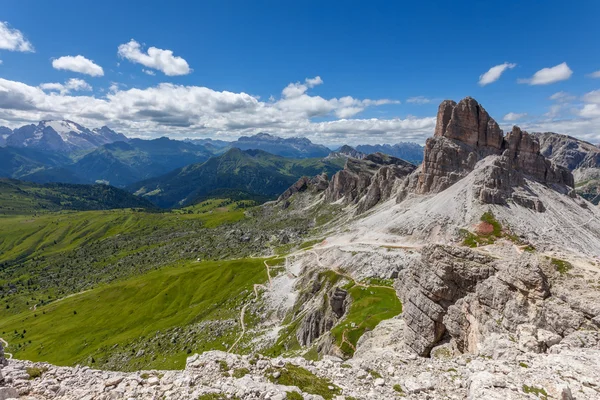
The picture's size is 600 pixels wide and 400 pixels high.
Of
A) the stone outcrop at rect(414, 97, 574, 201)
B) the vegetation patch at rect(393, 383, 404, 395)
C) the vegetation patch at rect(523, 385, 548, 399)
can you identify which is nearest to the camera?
the vegetation patch at rect(523, 385, 548, 399)

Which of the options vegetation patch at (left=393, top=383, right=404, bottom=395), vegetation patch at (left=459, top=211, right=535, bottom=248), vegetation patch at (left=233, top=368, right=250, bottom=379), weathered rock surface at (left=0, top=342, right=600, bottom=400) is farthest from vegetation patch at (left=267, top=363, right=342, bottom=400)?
vegetation patch at (left=459, top=211, right=535, bottom=248)

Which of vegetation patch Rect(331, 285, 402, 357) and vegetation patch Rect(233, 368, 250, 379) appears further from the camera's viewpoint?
vegetation patch Rect(331, 285, 402, 357)

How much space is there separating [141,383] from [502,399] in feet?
72.5

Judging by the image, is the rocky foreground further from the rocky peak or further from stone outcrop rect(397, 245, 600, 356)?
the rocky peak

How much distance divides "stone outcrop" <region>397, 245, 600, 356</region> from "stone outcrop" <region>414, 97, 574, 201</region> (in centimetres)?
13117

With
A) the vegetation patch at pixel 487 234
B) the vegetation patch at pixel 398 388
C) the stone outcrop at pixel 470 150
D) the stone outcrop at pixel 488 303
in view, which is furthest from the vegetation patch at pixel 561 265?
the stone outcrop at pixel 470 150

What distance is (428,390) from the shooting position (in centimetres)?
2134

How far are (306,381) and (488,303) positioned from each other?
23.1 metres

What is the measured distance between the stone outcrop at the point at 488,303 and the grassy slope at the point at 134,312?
9165cm

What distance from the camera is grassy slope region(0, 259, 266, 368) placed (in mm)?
135387

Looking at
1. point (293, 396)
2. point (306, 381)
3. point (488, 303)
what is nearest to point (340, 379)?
point (306, 381)

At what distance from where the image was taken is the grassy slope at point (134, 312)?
135 m

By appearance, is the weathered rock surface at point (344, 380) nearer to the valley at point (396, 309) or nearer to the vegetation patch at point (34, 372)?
the valley at point (396, 309)

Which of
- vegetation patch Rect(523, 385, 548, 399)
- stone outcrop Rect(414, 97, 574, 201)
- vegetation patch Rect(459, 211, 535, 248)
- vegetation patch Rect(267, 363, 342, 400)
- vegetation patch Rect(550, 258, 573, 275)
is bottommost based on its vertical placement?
vegetation patch Rect(459, 211, 535, 248)
